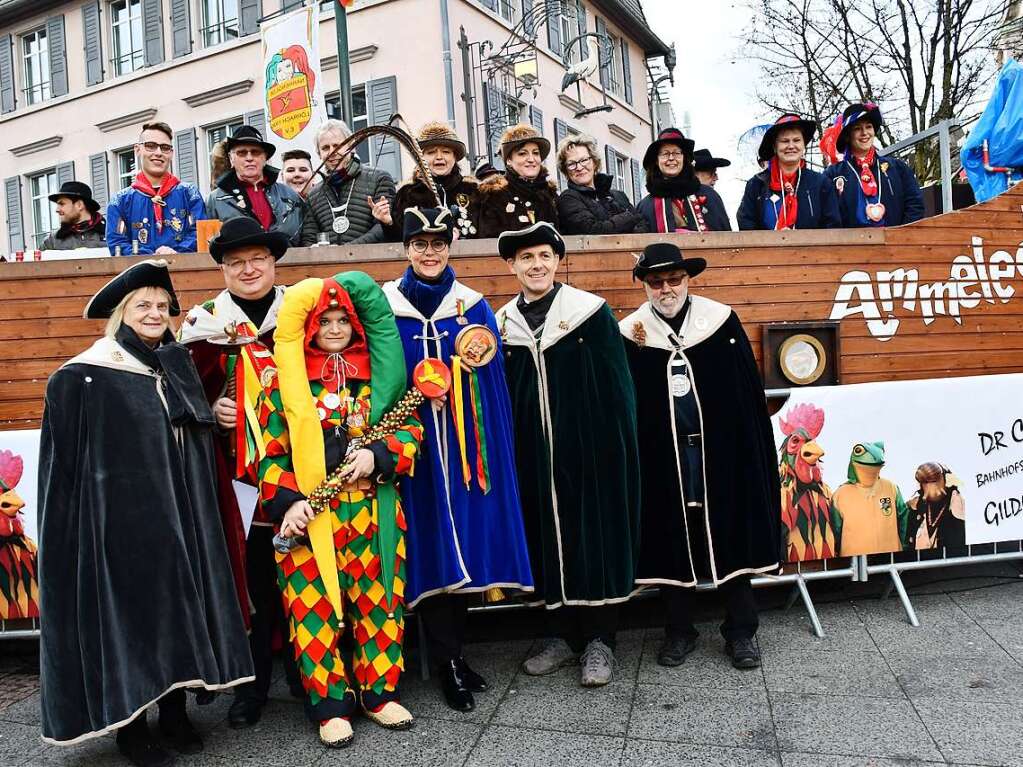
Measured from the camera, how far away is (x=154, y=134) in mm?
5211

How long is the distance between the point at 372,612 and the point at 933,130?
513 centimetres

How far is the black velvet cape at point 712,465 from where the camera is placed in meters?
4.06

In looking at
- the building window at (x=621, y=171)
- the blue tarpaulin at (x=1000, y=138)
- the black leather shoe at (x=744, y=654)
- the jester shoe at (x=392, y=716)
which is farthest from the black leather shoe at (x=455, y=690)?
Result: the building window at (x=621, y=171)

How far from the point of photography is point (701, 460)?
4098 mm

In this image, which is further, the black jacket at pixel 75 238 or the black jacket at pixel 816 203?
the black jacket at pixel 75 238

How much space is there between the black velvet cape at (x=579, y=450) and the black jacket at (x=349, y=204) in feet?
5.74

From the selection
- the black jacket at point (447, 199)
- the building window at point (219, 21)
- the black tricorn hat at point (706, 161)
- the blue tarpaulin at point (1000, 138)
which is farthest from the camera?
the building window at point (219, 21)

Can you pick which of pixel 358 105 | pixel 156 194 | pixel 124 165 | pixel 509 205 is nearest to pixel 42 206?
pixel 124 165

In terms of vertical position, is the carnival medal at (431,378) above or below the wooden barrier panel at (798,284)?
below

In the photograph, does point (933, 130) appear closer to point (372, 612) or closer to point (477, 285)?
point (477, 285)

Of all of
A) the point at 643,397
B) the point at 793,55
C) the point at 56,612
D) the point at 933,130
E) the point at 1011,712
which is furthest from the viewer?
the point at 793,55

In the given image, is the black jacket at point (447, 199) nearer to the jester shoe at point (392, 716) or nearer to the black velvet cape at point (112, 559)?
the black velvet cape at point (112, 559)

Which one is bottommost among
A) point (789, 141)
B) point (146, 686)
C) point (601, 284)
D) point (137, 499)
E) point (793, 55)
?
point (146, 686)

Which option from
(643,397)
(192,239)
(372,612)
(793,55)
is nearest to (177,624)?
(372,612)
